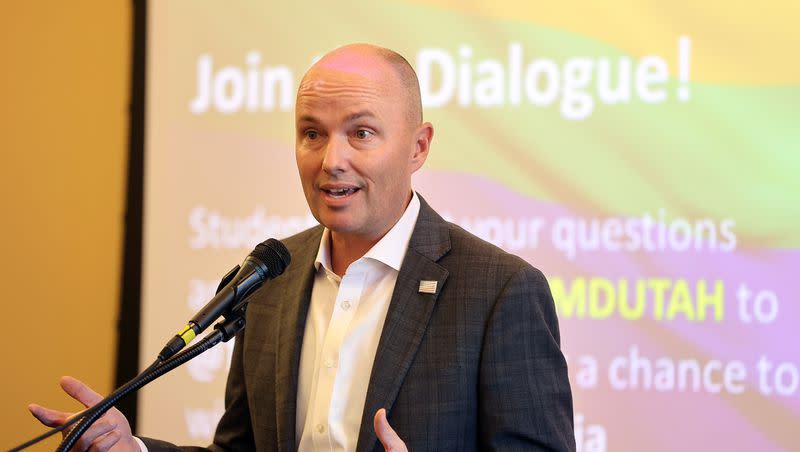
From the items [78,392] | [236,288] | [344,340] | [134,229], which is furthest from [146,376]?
[134,229]

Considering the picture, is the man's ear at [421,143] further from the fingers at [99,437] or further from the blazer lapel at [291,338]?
the fingers at [99,437]

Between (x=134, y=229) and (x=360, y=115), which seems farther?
(x=134, y=229)

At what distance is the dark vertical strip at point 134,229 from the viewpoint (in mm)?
3578

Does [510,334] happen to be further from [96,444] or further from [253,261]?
[96,444]

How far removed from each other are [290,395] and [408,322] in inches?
11.6

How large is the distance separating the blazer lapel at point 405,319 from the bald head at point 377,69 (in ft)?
0.86

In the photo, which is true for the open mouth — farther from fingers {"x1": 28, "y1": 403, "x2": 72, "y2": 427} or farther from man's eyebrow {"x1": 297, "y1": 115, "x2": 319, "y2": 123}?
fingers {"x1": 28, "y1": 403, "x2": 72, "y2": 427}

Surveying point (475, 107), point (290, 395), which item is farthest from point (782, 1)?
point (290, 395)

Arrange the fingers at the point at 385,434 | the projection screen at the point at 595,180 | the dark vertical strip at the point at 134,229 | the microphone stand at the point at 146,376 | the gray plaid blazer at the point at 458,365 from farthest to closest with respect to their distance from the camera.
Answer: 1. the dark vertical strip at the point at 134,229
2. the projection screen at the point at 595,180
3. the gray plaid blazer at the point at 458,365
4. the fingers at the point at 385,434
5. the microphone stand at the point at 146,376

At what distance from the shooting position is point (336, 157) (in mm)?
1887

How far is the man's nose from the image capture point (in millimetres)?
1886

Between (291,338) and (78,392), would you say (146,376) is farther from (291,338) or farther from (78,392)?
(291,338)

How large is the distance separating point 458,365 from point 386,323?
0.17m

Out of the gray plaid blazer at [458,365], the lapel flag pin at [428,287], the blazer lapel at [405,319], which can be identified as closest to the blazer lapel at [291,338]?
the gray plaid blazer at [458,365]
